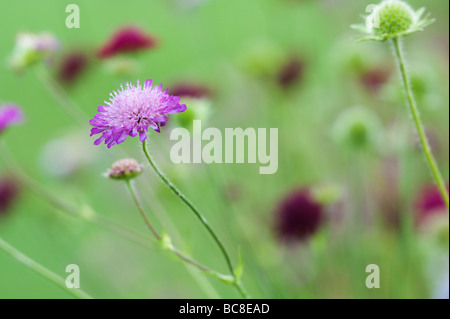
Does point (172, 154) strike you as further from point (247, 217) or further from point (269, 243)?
point (247, 217)

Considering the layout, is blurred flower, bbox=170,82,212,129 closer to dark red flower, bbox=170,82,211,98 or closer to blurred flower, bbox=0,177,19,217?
dark red flower, bbox=170,82,211,98

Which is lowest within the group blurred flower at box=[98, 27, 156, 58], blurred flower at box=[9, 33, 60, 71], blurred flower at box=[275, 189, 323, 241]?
blurred flower at box=[275, 189, 323, 241]

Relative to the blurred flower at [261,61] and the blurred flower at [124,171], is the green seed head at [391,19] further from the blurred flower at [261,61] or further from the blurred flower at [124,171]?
the blurred flower at [261,61]

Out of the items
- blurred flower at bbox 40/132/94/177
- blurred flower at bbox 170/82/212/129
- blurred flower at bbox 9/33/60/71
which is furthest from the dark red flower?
blurred flower at bbox 40/132/94/177

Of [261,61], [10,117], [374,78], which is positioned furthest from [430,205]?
[10,117]
